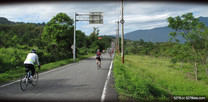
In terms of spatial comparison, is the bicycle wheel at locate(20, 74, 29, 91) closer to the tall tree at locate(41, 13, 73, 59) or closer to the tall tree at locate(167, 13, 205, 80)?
the tall tree at locate(167, 13, 205, 80)

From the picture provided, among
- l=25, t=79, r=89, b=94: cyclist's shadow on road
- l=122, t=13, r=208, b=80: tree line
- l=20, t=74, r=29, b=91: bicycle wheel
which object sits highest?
l=122, t=13, r=208, b=80: tree line

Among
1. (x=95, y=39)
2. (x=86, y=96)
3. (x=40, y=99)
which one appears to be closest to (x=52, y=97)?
(x=40, y=99)

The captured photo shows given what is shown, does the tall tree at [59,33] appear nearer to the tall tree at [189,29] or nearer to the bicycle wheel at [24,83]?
the tall tree at [189,29]

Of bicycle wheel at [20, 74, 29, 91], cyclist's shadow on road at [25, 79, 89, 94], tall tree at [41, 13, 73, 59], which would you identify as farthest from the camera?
tall tree at [41, 13, 73, 59]

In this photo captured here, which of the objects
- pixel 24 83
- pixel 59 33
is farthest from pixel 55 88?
pixel 59 33

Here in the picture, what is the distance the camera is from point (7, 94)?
5418 mm

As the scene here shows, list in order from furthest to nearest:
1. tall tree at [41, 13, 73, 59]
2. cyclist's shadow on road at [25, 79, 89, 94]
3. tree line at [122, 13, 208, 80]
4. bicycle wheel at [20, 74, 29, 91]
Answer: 1. tall tree at [41, 13, 73, 59]
2. tree line at [122, 13, 208, 80]
3. bicycle wheel at [20, 74, 29, 91]
4. cyclist's shadow on road at [25, 79, 89, 94]

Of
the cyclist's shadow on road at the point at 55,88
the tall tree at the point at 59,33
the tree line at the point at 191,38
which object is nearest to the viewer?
the cyclist's shadow on road at the point at 55,88

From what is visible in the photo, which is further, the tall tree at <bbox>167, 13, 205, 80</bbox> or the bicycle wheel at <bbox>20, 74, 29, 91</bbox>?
the tall tree at <bbox>167, 13, 205, 80</bbox>

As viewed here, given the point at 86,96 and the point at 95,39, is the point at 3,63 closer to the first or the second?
the point at 86,96

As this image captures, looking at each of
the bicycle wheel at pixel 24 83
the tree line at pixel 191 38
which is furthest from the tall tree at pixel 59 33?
the bicycle wheel at pixel 24 83

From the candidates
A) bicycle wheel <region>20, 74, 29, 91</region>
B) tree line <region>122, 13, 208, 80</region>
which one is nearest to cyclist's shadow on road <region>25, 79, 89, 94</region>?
bicycle wheel <region>20, 74, 29, 91</region>

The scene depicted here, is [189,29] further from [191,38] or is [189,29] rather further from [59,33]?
[59,33]

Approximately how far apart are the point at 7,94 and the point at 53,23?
23.6 m
